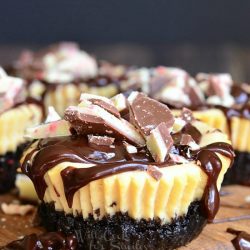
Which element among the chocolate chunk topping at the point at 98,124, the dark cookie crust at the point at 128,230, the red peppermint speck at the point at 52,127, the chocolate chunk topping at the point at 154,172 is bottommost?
the dark cookie crust at the point at 128,230

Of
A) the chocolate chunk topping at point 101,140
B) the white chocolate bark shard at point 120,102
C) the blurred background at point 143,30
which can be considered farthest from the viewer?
the blurred background at point 143,30

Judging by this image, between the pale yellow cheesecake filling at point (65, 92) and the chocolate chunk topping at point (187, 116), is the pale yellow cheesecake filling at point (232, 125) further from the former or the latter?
the pale yellow cheesecake filling at point (65, 92)

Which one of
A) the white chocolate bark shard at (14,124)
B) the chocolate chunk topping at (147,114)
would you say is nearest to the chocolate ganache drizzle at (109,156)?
the chocolate chunk topping at (147,114)

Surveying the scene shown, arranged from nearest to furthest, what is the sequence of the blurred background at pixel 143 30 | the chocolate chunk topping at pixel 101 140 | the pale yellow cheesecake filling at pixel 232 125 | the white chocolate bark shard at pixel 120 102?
the chocolate chunk topping at pixel 101 140, the white chocolate bark shard at pixel 120 102, the pale yellow cheesecake filling at pixel 232 125, the blurred background at pixel 143 30

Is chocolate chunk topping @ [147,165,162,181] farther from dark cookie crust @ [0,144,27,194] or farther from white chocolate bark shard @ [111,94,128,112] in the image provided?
dark cookie crust @ [0,144,27,194]

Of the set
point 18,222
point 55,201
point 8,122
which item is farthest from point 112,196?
point 8,122

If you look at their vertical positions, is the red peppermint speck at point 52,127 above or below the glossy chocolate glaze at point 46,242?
above

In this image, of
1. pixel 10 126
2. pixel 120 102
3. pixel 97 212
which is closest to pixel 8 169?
pixel 10 126

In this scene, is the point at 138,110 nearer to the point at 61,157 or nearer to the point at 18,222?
the point at 61,157
